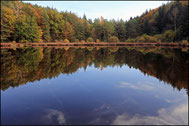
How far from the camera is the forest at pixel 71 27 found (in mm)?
45469

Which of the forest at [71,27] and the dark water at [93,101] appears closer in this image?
the dark water at [93,101]

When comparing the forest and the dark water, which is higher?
the forest

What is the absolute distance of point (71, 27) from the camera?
74.4 meters

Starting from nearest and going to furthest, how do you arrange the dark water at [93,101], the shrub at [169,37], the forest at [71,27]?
the dark water at [93,101]
the forest at [71,27]
the shrub at [169,37]

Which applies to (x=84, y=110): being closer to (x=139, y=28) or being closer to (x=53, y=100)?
(x=53, y=100)

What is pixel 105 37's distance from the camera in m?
74.6

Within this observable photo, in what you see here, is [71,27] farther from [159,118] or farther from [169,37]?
[159,118]

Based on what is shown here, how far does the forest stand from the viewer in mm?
45469

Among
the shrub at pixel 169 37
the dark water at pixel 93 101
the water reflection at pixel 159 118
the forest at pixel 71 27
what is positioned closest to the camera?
the water reflection at pixel 159 118

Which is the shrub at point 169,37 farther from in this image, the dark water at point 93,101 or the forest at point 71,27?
the dark water at point 93,101

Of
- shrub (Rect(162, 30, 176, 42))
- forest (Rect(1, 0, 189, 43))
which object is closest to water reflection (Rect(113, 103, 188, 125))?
forest (Rect(1, 0, 189, 43))

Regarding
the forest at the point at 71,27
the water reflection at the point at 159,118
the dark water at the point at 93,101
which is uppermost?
the forest at the point at 71,27

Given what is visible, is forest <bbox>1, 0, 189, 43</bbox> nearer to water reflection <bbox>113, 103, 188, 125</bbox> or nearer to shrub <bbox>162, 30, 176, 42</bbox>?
shrub <bbox>162, 30, 176, 42</bbox>

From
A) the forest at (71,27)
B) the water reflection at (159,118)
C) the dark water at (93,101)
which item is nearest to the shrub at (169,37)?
the forest at (71,27)
